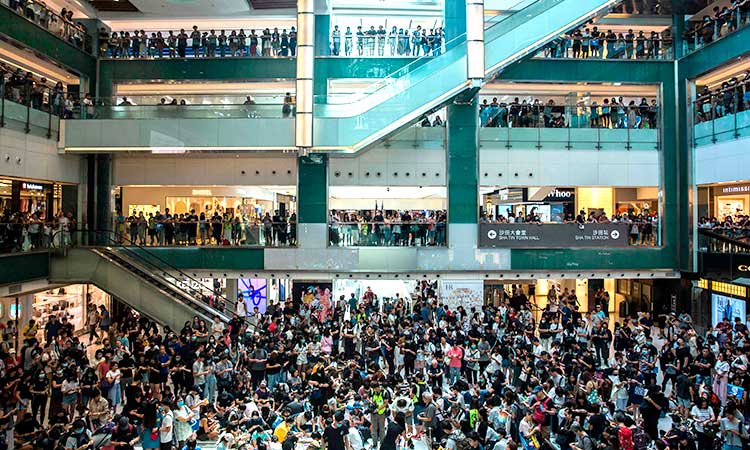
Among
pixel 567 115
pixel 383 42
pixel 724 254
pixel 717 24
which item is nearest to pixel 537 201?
pixel 567 115

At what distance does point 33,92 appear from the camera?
730 inches

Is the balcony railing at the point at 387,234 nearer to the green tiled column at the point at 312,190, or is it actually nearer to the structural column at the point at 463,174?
the structural column at the point at 463,174

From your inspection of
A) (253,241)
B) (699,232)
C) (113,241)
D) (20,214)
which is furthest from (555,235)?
(20,214)

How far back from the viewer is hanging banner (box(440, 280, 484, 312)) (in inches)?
822

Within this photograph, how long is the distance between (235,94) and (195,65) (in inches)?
95.7

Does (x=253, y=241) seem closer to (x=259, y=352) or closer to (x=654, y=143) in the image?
(x=259, y=352)

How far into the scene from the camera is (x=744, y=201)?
22.6 meters

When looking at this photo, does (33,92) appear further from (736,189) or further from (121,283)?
(736,189)

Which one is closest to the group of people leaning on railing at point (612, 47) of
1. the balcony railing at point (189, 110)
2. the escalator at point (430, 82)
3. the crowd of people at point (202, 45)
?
the escalator at point (430, 82)

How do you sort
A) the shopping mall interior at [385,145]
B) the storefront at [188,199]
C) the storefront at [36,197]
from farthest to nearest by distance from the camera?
the storefront at [188,199] → the storefront at [36,197] → the shopping mall interior at [385,145]

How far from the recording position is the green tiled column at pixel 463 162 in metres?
21.5

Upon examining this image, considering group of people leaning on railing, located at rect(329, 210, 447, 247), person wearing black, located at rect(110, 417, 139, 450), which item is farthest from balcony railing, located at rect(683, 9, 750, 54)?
person wearing black, located at rect(110, 417, 139, 450)

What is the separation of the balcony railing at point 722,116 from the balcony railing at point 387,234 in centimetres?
1016

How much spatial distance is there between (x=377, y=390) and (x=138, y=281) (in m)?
10.6
